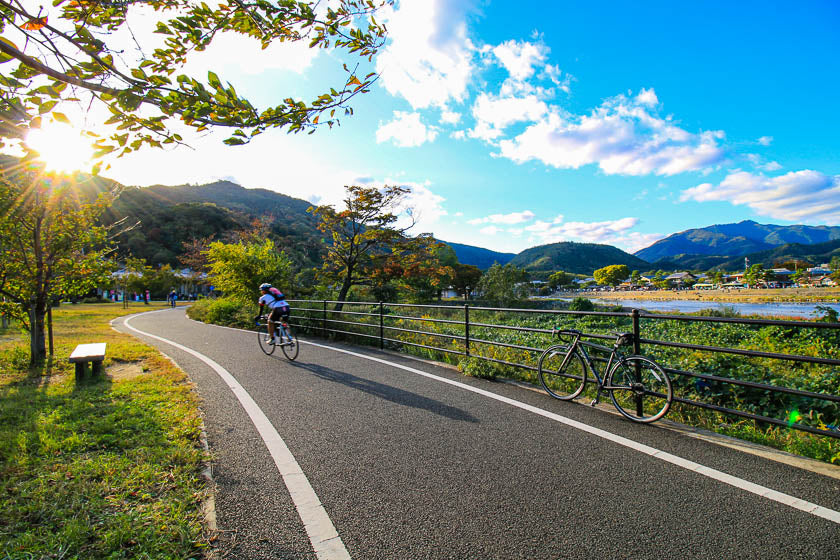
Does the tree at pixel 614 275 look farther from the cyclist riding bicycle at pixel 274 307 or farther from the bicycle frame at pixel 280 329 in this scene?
the bicycle frame at pixel 280 329

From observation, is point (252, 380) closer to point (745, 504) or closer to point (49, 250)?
point (49, 250)

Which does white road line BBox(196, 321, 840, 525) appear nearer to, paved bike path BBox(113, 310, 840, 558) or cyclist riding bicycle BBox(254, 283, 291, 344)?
paved bike path BBox(113, 310, 840, 558)

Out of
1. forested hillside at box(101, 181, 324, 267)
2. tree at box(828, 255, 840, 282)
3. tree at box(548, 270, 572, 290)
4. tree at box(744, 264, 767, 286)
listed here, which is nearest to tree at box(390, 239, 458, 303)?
forested hillside at box(101, 181, 324, 267)

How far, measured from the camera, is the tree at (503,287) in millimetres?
61756

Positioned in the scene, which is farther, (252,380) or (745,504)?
(252,380)

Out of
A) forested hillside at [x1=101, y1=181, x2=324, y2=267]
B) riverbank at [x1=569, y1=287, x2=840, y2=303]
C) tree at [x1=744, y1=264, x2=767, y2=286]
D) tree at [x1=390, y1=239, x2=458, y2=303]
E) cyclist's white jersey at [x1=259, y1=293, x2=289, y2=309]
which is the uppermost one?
forested hillside at [x1=101, y1=181, x2=324, y2=267]

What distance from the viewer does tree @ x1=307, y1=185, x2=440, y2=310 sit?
42.0 ft

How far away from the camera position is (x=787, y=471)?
269 cm

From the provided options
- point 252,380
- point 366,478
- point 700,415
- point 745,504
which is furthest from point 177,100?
point 700,415

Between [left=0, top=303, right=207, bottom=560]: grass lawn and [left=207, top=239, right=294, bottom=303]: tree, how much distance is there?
10.5m

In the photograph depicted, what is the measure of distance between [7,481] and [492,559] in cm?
342

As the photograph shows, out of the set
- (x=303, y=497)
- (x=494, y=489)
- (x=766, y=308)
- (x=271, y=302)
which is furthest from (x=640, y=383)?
(x=766, y=308)

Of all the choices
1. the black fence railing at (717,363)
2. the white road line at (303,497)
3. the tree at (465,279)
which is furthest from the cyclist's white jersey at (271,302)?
the tree at (465,279)

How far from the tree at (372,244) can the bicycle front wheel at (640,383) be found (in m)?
8.83
